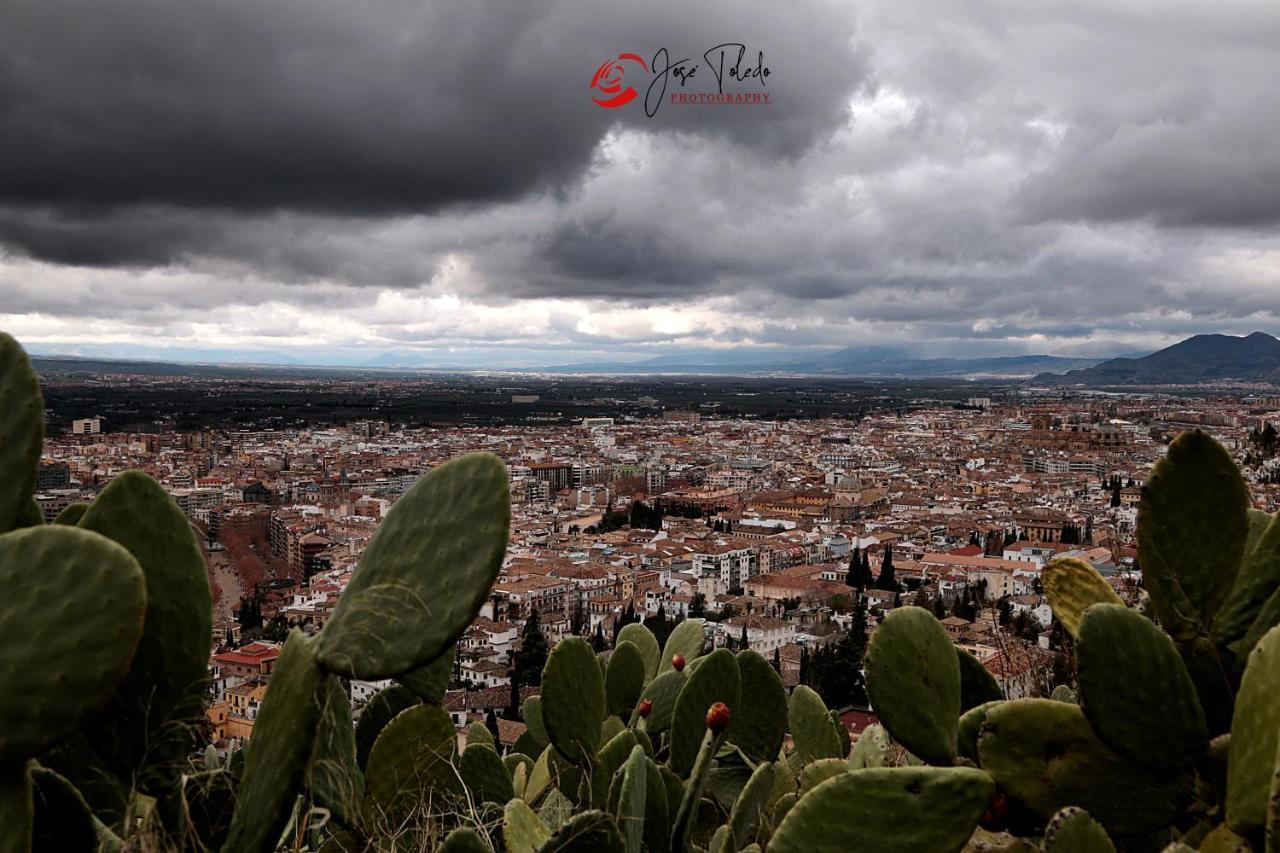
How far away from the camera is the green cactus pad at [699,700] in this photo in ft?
4.86

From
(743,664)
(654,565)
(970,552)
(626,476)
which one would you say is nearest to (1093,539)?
(970,552)

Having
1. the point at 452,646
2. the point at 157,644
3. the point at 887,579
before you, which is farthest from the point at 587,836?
the point at 887,579

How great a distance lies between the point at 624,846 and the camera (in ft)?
3.58

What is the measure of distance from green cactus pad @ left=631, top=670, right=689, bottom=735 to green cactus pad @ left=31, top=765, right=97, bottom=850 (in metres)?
1.00

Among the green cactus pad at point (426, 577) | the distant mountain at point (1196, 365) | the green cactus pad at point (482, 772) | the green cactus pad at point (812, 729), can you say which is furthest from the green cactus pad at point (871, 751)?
the distant mountain at point (1196, 365)

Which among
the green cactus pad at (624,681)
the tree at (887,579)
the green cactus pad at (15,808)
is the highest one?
the green cactus pad at (15,808)

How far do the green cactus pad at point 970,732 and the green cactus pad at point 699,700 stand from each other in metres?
0.37

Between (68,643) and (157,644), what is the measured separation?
0.83ft

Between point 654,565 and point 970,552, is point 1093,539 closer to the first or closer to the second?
point 970,552

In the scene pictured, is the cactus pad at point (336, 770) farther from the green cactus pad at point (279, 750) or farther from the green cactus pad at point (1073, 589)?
the green cactus pad at point (1073, 589)

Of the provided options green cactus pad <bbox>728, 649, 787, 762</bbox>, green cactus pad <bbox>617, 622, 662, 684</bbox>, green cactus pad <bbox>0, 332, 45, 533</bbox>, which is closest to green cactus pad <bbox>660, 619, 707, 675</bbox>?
green cactus pad <bbox>617, 622, 662, 684</bbox>

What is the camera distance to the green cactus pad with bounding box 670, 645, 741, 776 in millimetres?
1481

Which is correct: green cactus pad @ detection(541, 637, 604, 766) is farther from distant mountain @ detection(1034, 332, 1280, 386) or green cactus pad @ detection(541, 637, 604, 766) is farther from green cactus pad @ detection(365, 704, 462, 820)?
distant mountain @ detection(1034, 332, 1280, 386)

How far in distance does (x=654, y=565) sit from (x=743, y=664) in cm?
2550
